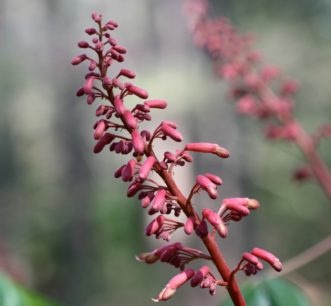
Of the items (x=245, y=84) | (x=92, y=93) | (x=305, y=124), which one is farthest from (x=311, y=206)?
(x=92, y=93)

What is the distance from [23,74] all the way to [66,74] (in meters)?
11.8

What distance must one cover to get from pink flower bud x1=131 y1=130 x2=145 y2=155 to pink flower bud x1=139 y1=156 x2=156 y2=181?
0.10ft

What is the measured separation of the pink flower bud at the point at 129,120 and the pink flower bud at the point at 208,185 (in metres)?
0.19

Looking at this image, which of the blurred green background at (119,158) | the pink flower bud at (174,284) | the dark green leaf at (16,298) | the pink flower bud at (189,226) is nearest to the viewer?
the pink flower bud at (189,226)

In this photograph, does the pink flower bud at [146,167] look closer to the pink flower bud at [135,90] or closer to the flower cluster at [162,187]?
the flower cluster at [162,187]

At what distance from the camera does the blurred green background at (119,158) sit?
13052 millimetres

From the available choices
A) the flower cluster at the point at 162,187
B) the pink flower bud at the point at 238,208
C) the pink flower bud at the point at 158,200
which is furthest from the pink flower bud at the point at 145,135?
the pink flower bud at the point at 238,208

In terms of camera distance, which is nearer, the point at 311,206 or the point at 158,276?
the point at 158,276

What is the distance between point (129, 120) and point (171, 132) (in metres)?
0.12

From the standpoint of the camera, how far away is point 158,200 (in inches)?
55.1

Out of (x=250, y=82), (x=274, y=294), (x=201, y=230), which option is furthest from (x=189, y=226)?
(x=250, y=82)

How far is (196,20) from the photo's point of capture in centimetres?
329

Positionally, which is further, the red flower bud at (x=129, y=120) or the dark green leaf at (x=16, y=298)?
the dark green leaf at (x=16, y=298)

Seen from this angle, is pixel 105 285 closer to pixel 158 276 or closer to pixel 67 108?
pixel 158 276
